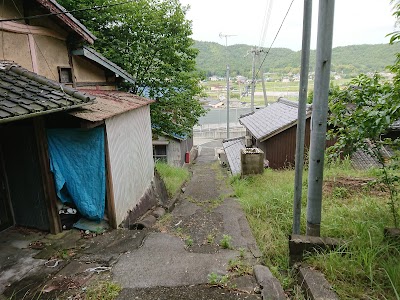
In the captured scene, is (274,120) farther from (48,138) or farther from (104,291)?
(104,291)

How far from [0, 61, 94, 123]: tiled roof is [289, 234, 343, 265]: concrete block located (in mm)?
4395

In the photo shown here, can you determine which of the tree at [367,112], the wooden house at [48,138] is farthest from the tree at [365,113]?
the wooden house at [48,138]

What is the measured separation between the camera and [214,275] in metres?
4.01

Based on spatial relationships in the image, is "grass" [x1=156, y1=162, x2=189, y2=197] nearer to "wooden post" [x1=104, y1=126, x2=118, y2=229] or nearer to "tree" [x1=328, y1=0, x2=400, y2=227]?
"wooden post" [x1=104, y1=126, x2=118, y2=229]

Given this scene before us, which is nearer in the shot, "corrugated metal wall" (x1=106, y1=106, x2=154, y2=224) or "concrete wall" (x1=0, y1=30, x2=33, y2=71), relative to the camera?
"concrete wall" (x1=0, y1=30, x2=33, y2=71)

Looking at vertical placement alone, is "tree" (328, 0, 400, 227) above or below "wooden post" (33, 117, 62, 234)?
above

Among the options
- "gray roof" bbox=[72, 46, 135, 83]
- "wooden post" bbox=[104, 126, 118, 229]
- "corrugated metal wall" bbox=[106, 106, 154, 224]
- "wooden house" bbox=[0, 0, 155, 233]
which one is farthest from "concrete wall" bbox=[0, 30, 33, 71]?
"wooden post" bbox=[104, 126, 118, 229]

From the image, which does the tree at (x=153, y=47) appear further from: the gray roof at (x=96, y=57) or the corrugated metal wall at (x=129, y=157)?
the corrugated metal wall at (x=129, y=157)

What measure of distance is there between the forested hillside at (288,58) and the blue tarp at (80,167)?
7317 mm

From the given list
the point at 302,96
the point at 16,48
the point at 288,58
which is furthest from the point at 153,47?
the point at 288,58

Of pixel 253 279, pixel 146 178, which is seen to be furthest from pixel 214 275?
pixel 146 178

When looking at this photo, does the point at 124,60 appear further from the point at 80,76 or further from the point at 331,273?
the point at 331,273

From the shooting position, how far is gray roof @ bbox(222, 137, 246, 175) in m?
15.4

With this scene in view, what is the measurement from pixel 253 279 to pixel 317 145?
2.22 meters
